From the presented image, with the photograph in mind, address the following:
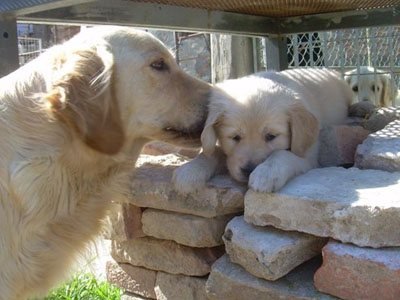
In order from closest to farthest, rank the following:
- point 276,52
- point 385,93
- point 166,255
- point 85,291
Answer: point 166,255, point 85,291, point 276,52, point 385,93

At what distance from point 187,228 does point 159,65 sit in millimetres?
841

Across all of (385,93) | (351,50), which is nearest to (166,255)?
(385,93)

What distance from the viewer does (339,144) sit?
313 cm

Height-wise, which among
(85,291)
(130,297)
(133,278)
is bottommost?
(85,291)

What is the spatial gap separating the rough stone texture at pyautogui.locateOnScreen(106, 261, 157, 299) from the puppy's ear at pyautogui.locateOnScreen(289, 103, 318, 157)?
1.10m

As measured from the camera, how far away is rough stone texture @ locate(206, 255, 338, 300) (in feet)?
7.31

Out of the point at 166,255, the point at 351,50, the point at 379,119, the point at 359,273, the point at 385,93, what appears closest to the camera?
the point at 359,273

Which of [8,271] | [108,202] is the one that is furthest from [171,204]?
[8,271]

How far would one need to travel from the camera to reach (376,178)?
245 cm

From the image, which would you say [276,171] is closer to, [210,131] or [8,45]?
[210,131]

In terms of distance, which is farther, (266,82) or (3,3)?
(266,82)

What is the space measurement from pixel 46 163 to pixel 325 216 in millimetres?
1174

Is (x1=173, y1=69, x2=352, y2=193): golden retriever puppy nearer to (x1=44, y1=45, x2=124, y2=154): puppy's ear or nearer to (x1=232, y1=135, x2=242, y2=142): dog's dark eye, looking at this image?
(x1=232, y1=135, x2=242, y2=142): dog's dark eye

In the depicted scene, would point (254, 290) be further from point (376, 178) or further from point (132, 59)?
point (132, 59)
